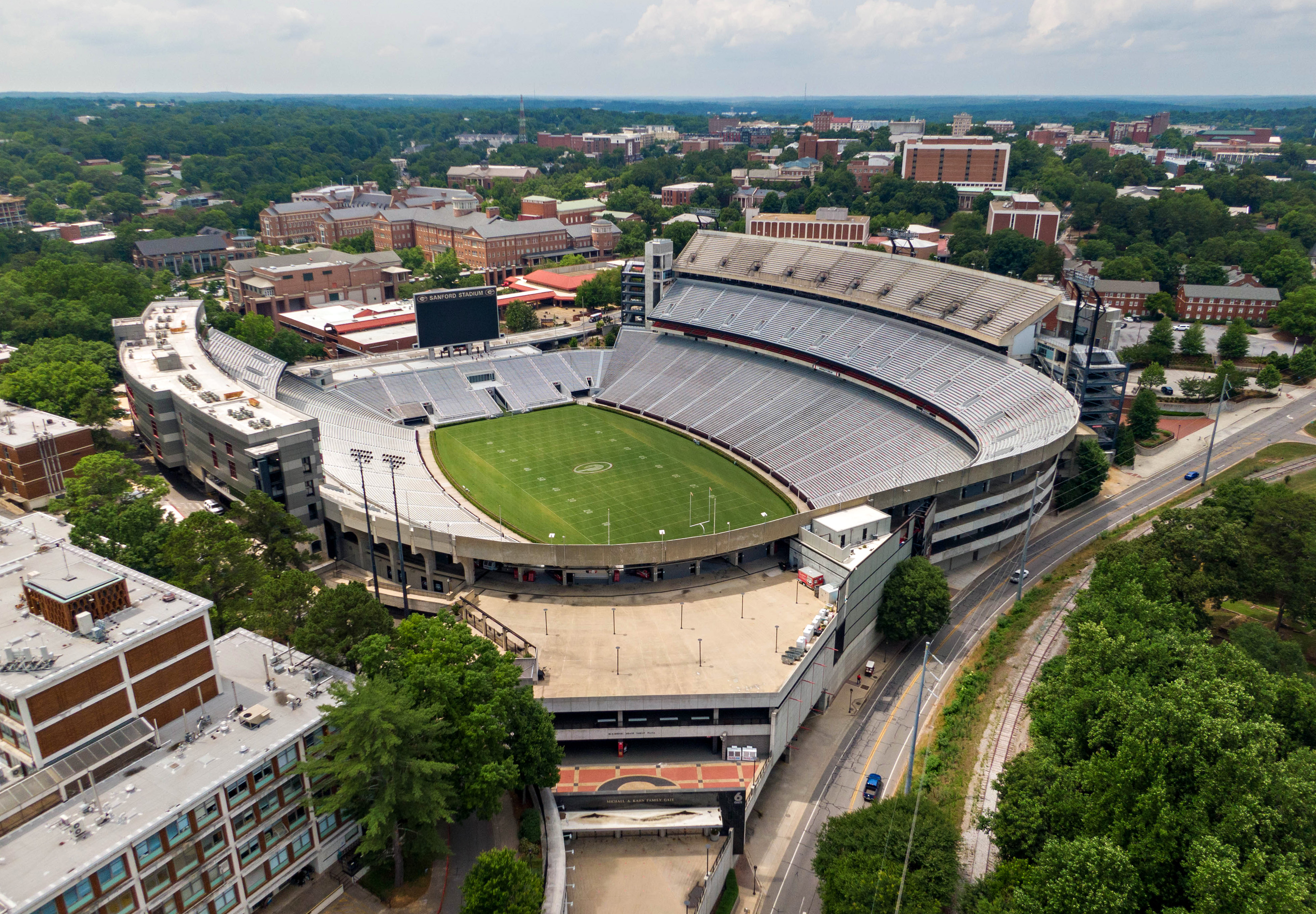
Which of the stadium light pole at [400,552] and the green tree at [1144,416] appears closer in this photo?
the stadium light pole at [400,552]

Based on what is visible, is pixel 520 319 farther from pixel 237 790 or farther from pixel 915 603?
pixel 237 790

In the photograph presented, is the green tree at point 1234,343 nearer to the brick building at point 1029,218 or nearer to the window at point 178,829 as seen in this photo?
the brick building at point 1029,218

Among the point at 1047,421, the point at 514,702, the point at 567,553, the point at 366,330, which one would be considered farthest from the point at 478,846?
the point at 366,330

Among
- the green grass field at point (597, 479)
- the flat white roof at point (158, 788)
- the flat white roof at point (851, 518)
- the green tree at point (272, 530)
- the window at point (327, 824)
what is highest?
the flat white roof at point (158, 788)

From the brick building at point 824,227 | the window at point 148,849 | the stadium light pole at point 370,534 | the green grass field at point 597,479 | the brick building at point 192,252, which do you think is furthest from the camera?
the brick building at point 192,252

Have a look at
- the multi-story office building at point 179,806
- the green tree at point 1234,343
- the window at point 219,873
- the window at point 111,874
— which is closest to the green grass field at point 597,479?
the multi-story office building at point 179,806

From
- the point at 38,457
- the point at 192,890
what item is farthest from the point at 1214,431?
the point at 38,457

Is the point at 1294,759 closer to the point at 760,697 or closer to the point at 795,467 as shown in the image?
the point at 760,697
